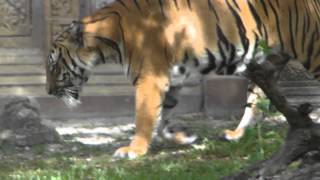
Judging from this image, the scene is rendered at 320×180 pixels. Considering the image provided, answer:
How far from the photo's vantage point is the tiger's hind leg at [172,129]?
7.39 meters

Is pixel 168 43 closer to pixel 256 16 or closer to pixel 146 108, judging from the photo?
pixel 146 108

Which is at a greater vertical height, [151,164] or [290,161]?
[290,161]

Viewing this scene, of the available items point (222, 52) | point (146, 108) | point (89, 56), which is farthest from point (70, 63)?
point (222, 52)

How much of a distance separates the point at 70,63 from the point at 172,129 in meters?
1.09

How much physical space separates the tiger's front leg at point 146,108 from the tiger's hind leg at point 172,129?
46 cm

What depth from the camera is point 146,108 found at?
687 cm

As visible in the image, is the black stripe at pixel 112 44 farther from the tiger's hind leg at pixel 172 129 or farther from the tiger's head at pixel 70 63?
the tiger's hind leg at pixel 172 129

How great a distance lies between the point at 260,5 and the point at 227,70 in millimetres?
644

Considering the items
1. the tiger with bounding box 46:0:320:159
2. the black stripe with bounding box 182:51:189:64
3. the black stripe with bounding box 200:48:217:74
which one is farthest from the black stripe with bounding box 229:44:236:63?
the black stripe with bounding box 182:51:189:64

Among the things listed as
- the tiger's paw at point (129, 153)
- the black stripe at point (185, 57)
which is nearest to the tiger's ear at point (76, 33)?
the black stripe at point (185, 57)

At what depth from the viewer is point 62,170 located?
6188mm

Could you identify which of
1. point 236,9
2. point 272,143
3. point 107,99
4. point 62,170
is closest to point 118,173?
point 62,170

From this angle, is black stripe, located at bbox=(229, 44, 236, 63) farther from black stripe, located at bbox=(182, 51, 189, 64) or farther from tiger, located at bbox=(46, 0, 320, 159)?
black stripe, located at bbox=(182, 51, 189, 64)

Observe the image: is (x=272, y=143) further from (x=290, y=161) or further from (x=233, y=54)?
(x=290, y=161)
